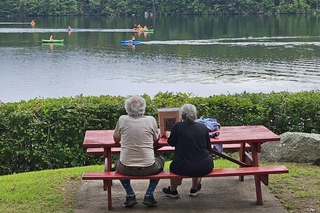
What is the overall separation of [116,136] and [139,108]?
1.53 ft

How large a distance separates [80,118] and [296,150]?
3.91 m

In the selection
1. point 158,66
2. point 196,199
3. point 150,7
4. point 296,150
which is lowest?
point 196,199

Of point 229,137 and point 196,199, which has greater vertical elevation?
point 229,137

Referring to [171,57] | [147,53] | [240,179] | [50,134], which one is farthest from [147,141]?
[147,53]

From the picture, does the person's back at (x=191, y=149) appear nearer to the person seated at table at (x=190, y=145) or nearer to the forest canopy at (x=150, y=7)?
the person seated at table at (x=190, y=145)

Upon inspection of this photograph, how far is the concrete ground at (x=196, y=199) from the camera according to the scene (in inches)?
241

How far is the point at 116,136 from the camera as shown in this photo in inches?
240

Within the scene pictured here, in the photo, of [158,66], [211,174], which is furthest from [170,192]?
[158,66]

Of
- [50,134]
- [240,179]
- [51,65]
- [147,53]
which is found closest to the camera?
[240,179]

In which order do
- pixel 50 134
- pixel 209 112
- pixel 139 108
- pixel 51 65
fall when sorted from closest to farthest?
pixel 139 108 → pixel 50 134 → pixel 209 112 → pixel 51 65

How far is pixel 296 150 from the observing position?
8344 millimetres

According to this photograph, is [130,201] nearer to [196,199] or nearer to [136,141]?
[136,141]

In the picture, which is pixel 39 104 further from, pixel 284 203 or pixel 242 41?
pixel 242 41

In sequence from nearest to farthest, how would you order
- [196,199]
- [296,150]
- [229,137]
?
[229,137] → [196,199] → [296,150]
